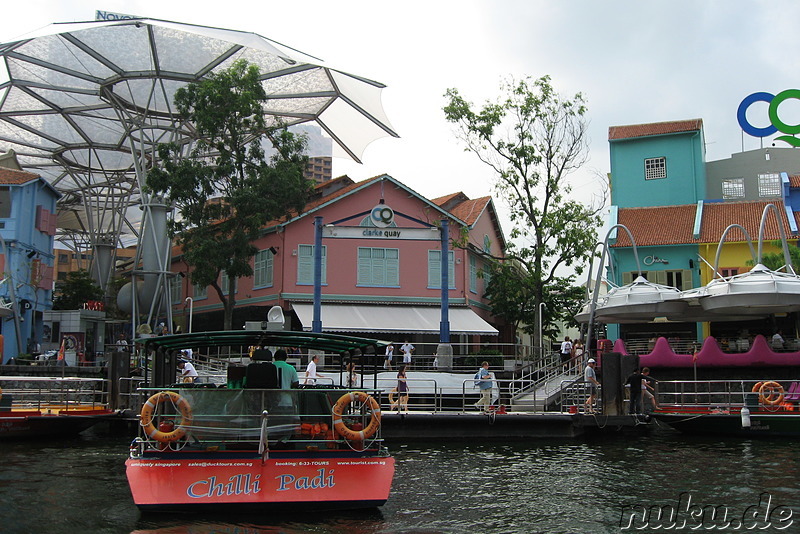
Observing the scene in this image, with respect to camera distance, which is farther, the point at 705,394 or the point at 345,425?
the point at 705,394

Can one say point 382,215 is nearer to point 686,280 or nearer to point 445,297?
point 445,297

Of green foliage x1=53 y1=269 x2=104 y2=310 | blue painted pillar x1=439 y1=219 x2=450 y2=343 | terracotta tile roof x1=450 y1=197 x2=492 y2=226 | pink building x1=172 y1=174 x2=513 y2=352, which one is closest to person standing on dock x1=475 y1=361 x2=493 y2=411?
blue painted pillar x1=439 y1=219 x2=450 y2=343

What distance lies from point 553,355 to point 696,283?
40.7ft

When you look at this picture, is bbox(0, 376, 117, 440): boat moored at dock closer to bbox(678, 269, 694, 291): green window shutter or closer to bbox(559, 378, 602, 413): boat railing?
bbox(559, 378, 602, 413): boat railing

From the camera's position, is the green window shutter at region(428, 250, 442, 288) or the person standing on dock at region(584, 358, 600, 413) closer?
the person standing on dock at region(584, 358, 600, 413)

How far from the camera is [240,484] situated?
39.9 feet

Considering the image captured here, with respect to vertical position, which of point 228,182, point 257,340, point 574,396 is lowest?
point 574,396

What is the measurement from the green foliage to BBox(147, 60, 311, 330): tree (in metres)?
17.7

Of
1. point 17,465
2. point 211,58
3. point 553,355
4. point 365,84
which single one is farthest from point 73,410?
point 365,84

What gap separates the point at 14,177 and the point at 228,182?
15192 mm

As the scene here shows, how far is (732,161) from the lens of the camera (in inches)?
1858

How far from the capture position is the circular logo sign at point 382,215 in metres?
33.0

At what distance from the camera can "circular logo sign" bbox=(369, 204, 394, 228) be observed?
33000 millimetres

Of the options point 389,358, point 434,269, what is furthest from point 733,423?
point 434,269
